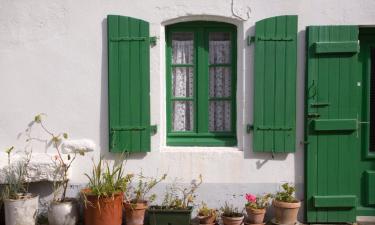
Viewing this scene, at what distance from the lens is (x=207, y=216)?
483cm

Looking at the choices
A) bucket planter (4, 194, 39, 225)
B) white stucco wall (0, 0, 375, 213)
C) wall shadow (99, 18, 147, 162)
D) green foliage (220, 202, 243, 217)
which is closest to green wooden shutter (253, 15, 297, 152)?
white stucco wall (0, 0, 375, 213)

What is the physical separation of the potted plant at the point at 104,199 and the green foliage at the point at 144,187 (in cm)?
20

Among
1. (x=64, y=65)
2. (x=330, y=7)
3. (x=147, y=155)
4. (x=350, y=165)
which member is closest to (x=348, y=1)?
(x=330, y=7)

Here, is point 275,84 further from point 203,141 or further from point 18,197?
point 18,197

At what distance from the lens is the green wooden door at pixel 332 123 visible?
489cm

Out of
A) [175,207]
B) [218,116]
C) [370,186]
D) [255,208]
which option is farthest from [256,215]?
[370,186]

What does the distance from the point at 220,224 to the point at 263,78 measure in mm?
1703

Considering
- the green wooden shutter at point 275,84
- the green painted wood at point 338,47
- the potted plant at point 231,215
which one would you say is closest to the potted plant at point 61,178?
the potted plant at point 231,215

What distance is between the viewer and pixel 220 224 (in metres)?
4.98

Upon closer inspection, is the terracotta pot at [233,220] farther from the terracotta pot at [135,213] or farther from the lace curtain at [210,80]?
the lace curtain at [210,80]

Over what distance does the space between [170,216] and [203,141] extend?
0.99 metres

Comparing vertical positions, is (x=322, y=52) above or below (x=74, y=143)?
above

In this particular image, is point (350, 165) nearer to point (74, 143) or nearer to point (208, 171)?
point (208, 171)

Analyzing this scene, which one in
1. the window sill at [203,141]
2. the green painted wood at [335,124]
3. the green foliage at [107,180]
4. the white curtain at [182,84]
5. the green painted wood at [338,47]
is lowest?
the green foliage at [107,180]
